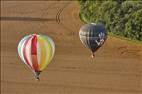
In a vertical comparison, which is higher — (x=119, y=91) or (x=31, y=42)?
(x=31, y=42)

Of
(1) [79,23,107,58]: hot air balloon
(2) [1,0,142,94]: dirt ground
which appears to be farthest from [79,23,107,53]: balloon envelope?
(2) [1,0,142,94]: dirt ground

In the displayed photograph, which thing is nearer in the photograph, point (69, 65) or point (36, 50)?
point (36, 50)

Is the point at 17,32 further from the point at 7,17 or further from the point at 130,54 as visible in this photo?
the point at 130,54

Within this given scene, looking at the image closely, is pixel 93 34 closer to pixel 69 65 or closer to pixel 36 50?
pixel 36 50

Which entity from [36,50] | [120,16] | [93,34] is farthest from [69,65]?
[120,16]

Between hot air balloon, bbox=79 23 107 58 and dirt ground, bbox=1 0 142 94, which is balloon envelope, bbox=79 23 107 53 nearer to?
hot air balloon, bbox=79 23 107 58

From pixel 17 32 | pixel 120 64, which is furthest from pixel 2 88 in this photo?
pixel 17 32
